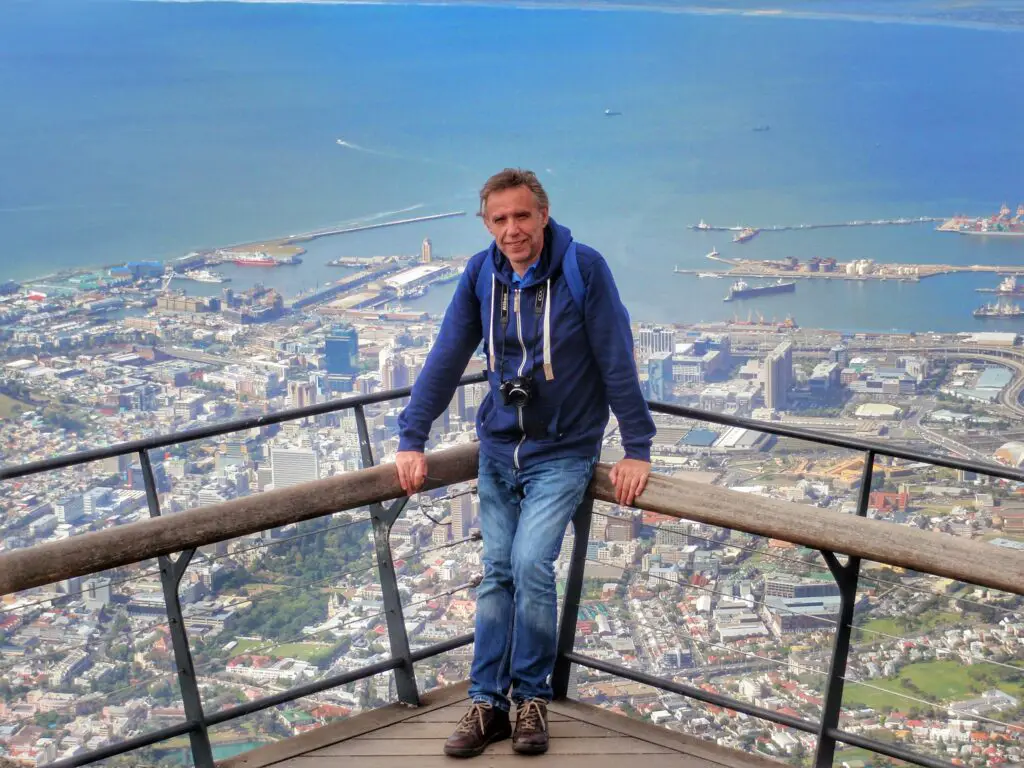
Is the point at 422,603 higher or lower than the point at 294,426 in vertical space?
higher

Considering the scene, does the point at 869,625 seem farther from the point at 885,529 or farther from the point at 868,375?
the point at 868,375

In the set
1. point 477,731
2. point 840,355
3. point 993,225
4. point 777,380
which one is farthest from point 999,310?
point 477,731

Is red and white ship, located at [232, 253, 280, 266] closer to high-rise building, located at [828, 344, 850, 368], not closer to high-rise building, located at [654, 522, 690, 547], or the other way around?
high-rise building, located at [828, 344, 850, 368]

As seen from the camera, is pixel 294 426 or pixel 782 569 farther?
pixel 294 426

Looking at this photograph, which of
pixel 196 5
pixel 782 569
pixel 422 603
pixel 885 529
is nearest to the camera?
pixel 885 529

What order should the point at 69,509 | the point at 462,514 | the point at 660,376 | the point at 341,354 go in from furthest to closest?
the point at 341,354 → the point at 660,376 → the point at 69,509 → the point at 462,514

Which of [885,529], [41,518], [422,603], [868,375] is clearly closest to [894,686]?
[885,529]

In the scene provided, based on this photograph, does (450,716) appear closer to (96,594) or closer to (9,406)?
(96,594)
